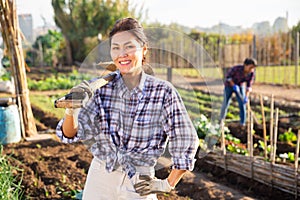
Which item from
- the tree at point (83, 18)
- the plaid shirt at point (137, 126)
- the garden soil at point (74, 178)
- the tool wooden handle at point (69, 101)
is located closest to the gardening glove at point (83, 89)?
the tool wooden handle at point (69, 101)

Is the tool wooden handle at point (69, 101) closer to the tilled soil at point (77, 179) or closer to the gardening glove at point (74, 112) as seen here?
the gardening glove at point (74, 112)

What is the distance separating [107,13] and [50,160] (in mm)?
17247

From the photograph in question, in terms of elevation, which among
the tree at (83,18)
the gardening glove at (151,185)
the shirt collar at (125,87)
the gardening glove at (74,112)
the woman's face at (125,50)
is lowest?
the gardening glove at (151,185)

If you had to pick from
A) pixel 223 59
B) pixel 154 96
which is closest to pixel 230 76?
pixel 154 96

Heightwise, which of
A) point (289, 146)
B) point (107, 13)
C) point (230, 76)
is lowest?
point (289, 146)

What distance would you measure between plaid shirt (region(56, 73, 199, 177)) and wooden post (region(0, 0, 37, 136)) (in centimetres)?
365

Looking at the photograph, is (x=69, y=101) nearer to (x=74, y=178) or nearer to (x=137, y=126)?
(x=137, y=126)

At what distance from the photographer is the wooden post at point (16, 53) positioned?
5113mm

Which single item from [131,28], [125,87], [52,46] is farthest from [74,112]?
[52,46]

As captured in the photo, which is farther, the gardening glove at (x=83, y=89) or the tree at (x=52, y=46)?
the tree at (x=52, y=46)

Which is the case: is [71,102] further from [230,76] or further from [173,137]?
[230,76]

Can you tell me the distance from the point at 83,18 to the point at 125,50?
67.4 ft

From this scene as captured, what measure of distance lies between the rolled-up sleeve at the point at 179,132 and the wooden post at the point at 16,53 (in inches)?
151

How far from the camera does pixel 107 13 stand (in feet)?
69.3
